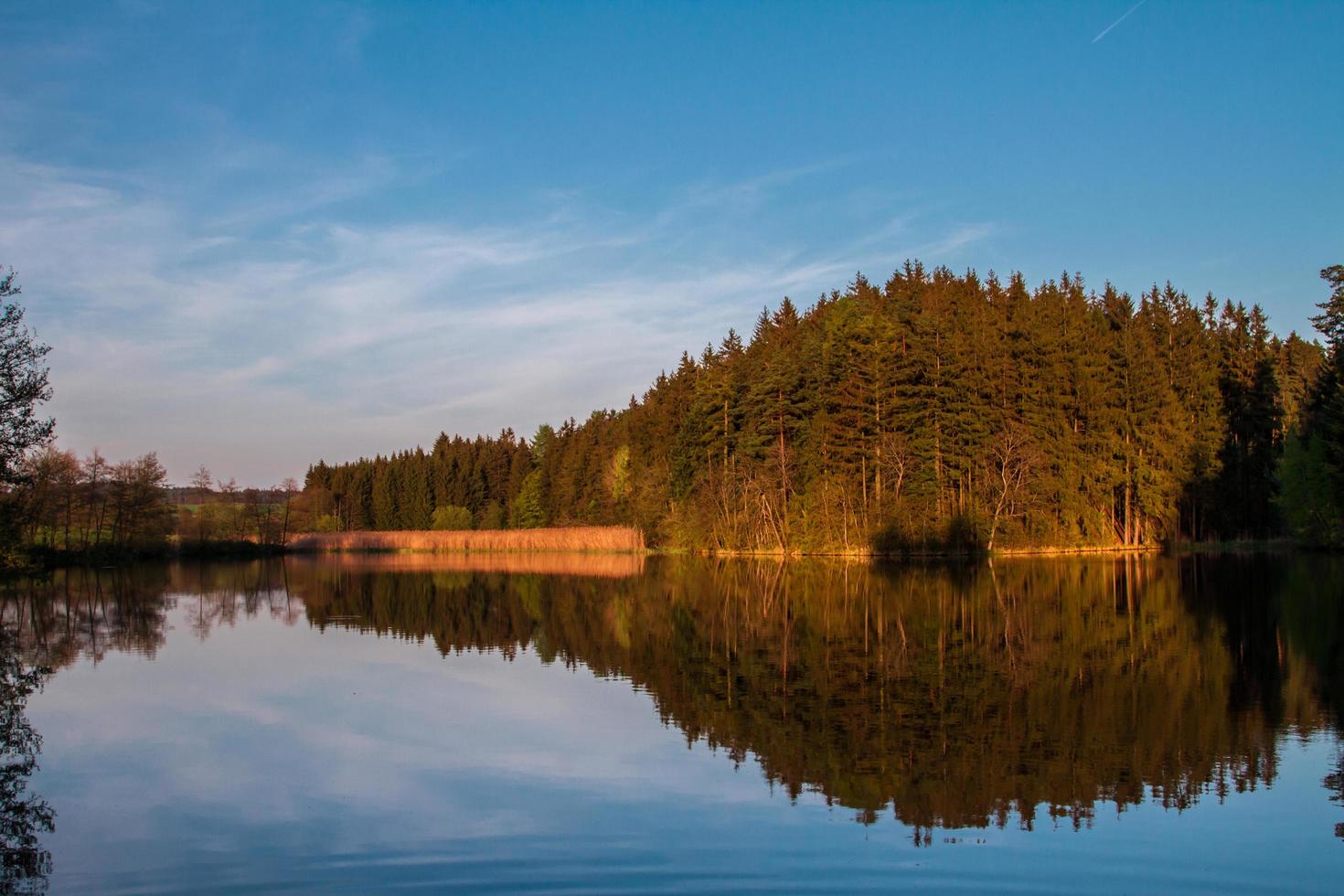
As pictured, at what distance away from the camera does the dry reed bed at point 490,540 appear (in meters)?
70.9

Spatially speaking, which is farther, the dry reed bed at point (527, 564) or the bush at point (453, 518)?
the bush at point (453, 518)

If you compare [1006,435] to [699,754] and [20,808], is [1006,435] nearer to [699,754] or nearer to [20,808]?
[699,754]

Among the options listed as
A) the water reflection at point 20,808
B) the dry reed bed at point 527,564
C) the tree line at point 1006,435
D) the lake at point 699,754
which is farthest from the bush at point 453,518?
the water reflection at point 20,808

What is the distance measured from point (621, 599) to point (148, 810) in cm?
2140

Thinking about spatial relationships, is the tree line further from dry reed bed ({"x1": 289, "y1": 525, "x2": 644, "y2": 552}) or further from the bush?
the bush

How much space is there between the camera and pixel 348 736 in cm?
1237

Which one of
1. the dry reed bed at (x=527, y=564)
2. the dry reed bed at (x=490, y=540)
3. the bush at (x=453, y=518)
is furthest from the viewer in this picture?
the bush at (x=453, y=518)

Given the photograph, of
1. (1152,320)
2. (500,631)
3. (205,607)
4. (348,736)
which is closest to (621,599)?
(500,631)

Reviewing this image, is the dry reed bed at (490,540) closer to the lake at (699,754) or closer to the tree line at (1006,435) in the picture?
the tree line at (1006,435)

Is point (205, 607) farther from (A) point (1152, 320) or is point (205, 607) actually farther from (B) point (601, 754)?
(A) point (1152, 320)

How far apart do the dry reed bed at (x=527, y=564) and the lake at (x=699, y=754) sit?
23.9 metres

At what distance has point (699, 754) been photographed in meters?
10.8

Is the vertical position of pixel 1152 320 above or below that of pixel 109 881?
above

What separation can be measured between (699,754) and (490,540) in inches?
2704
